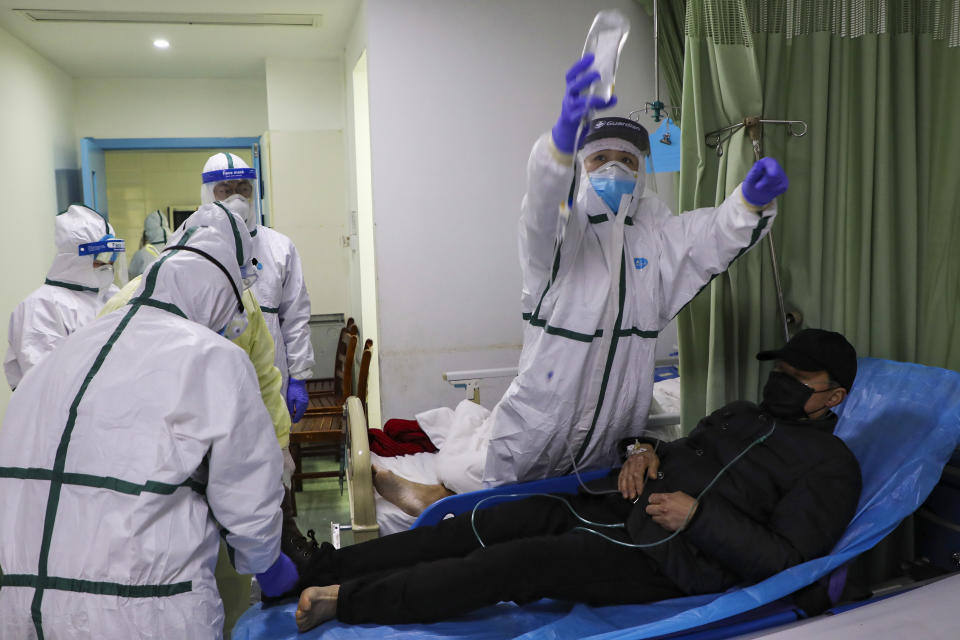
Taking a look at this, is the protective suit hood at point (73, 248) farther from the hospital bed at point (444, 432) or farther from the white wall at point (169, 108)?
the white wall at point (169, 108)

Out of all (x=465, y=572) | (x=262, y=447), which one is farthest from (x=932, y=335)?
(x=262, y=447)

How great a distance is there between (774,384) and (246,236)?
5.10 ft

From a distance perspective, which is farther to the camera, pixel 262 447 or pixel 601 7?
pixel 601 7

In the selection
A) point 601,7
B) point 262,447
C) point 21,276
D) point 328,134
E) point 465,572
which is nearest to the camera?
point 262,447

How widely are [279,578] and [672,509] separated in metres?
1.00

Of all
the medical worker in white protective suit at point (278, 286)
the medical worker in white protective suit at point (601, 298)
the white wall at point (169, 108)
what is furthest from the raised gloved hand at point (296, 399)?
the white wall at point (169, 108)

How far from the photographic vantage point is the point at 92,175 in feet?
18.5

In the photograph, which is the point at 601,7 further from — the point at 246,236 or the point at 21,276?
the point at 21,276

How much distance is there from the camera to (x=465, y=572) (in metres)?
1.80

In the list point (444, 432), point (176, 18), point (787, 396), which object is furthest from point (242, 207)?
point (787, 396)

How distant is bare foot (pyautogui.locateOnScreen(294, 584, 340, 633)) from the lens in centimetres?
172

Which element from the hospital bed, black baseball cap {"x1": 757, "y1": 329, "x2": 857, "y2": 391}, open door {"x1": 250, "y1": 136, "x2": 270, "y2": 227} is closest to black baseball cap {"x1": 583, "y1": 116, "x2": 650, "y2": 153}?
black baseball cap {"x1": 757, "y1": 329, "x2": 857, "y2": 391}

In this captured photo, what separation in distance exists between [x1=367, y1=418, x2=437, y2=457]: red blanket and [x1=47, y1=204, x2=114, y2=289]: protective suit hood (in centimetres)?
149

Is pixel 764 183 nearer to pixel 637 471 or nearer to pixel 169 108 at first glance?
pixel 637 471
